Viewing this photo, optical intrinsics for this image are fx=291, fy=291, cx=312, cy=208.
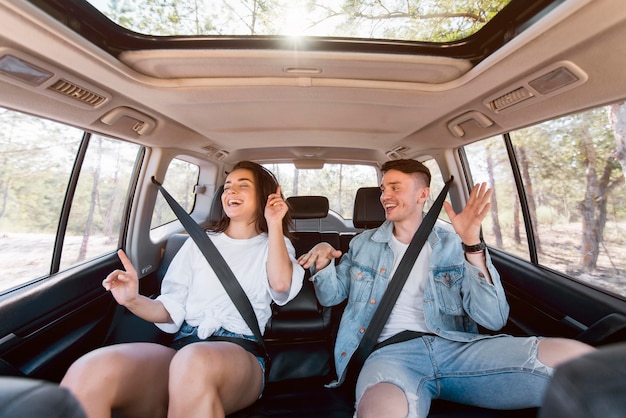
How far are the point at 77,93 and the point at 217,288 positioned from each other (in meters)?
1.16

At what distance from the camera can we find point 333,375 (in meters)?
1.61

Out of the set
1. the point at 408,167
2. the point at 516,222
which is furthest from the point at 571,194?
the point at 408,167

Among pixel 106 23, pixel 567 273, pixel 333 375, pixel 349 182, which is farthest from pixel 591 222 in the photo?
pixel 106 23

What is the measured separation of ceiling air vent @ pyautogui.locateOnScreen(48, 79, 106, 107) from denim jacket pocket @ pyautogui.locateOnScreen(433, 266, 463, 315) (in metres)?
1.92

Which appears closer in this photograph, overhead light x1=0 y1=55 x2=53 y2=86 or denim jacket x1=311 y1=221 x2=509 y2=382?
overhead light x1=0 y1=55 x2=53 y2=86

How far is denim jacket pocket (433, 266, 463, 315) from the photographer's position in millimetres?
1361

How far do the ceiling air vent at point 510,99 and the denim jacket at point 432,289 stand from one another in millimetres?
774

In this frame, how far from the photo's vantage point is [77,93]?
140 centimetres

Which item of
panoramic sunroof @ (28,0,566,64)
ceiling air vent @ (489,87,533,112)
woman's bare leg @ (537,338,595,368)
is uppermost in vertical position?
panoramic sunroof @ (28,0,566,64)

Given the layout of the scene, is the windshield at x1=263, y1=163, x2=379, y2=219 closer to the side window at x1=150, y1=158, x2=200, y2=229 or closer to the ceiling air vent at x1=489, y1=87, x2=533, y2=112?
the side window at x1=150, y1=158, x2=200, y2=229

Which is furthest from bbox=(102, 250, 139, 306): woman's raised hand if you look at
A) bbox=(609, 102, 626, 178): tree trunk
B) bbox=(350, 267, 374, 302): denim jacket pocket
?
bbox=(609, 102, 626, 178): tree trunk

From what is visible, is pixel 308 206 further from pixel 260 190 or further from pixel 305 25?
pixel 305 25

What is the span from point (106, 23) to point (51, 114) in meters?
0.74

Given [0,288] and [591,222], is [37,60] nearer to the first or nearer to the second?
[0,288]
